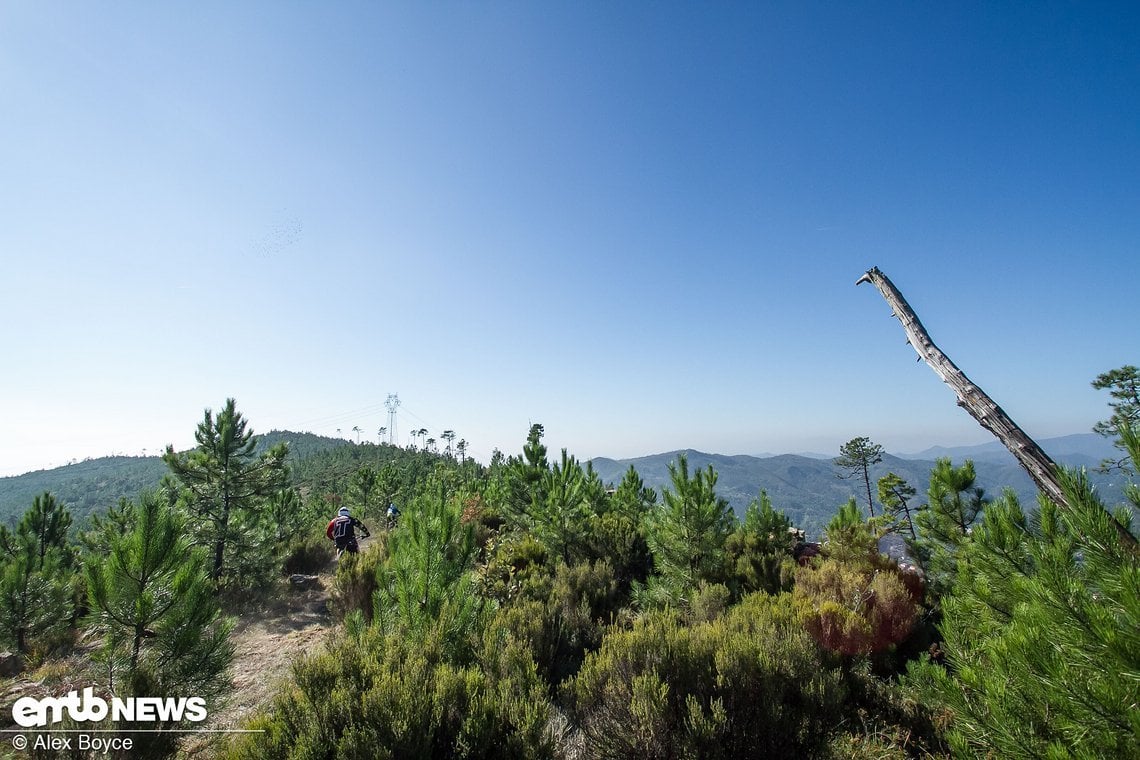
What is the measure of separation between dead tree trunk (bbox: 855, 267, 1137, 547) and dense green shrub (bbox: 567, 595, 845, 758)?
2.61 m

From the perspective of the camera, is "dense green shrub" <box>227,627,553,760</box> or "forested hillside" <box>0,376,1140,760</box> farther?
"dense green shrub" <box>227,627,553,760</box>

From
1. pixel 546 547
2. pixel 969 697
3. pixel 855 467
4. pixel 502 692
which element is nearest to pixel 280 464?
pixel 546 547

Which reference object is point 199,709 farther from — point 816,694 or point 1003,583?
point 1003,583

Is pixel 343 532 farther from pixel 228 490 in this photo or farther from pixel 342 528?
pixel 228 490

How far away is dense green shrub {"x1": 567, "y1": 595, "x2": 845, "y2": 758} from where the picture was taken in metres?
3.60

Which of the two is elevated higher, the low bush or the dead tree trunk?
Answer: the dead tree trunk

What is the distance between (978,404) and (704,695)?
3.56 meters

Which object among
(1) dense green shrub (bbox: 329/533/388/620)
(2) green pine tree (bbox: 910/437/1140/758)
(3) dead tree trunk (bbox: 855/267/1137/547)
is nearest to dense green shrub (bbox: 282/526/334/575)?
(1) dense green shrub (bbox: 329/533/388/620)

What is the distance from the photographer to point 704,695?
13.1ft

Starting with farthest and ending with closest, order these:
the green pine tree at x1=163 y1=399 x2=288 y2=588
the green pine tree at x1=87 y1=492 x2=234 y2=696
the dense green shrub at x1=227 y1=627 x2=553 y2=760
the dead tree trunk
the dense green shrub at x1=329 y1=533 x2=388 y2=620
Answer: the green pine tree at x1=163 y1=399 x2=288 y2=588, the dense green shrub at x1=329 y1=533 x2=388 y2=620, the green pine tree at x1=87 y1=492 x2=234 y2=696, the dead tree trunk, the dense green shrub at x1=227 y1=627 x2=553 y2=760

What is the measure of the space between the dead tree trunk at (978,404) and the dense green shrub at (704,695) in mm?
2610

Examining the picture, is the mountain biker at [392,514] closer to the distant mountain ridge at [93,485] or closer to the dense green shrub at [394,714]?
the dense green shrub at [394,714]
